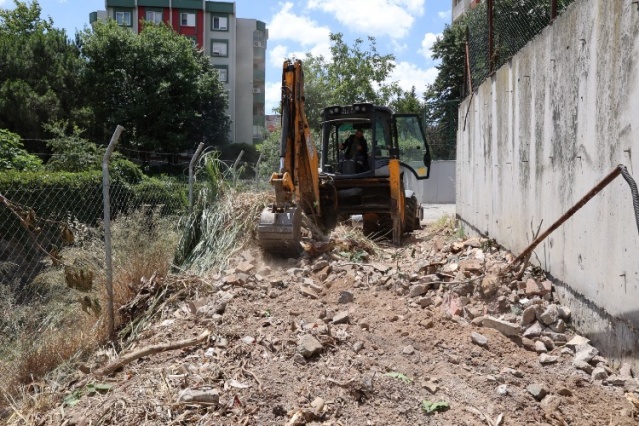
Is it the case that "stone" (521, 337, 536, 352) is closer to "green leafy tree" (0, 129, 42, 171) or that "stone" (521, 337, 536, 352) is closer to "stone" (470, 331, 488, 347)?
"stone" (470, 331, 488, 347)

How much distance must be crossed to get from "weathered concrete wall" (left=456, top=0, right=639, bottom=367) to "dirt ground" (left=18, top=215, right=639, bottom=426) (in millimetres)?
390

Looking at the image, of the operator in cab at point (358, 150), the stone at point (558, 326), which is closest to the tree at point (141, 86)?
the operator in cab at point (358, 150)

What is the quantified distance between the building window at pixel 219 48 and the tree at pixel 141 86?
17.2 metres

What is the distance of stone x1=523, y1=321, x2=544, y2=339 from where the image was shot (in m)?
4.86

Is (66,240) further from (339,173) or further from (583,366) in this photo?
(339,173)

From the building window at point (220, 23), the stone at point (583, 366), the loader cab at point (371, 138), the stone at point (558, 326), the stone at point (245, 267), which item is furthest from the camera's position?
the building window at point (220, 23)

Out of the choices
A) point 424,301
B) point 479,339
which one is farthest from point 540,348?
point 424,301

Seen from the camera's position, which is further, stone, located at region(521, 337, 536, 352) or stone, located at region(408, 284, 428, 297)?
stone, located at region(408, 284, 428, 297)

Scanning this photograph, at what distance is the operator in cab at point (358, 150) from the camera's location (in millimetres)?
10328

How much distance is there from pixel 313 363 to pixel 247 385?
1.68ft

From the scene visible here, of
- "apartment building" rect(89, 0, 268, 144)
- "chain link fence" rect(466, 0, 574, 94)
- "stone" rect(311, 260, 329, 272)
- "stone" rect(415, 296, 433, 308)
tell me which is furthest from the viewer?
"apartment building" rect(89, 0, 268, 144)

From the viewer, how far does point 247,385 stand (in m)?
4.06

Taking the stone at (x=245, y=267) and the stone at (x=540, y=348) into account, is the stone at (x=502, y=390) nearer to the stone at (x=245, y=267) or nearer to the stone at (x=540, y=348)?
the stone at (x=540, y=348)

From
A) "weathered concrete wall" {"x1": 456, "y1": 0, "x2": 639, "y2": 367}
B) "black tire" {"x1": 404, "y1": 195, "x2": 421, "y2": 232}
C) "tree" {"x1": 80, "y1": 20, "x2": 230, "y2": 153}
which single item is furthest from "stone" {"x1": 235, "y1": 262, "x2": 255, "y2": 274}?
"tree" {"x1": 80, "y1": 20, "x2": 230, "y2": 153}
